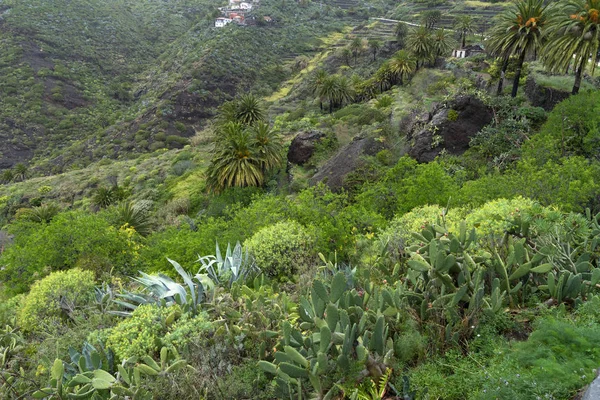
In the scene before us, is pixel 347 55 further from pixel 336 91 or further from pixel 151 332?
pixel 151 332

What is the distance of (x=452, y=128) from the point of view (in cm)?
2330

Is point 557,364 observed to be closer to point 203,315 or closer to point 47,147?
point 203,315

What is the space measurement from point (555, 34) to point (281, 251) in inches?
754

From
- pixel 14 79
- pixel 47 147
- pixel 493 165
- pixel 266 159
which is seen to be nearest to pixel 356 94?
pixel 266 159

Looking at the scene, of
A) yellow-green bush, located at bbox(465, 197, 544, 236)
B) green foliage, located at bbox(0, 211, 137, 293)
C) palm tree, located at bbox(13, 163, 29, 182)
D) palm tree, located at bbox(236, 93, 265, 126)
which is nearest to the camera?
yellow-green bush, located at bbox(465, 197, 544, 236)

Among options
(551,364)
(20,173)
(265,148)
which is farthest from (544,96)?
(20,173)

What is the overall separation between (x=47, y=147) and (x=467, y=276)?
7527cm

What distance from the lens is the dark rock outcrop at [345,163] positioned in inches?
925

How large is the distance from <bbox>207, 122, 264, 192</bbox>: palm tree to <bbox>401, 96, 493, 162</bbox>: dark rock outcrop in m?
10.2

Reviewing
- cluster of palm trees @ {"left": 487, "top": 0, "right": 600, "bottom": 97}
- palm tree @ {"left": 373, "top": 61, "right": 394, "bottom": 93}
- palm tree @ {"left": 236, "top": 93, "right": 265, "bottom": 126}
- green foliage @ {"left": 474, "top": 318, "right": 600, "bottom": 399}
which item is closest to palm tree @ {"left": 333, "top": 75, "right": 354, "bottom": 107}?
palm tree @ {"left": 373, "top": 61, "right": 394, "bottom": 93}

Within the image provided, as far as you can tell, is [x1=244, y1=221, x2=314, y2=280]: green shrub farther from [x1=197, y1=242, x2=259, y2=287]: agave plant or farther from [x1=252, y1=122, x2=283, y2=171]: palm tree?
[x1=252, y1=122, x2=283, y2=171]: palm tree

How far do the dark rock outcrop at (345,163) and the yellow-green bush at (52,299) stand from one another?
48.0 ft

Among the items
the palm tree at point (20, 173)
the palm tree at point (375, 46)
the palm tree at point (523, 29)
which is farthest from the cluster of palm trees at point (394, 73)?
the palm tree at point (20, 173)

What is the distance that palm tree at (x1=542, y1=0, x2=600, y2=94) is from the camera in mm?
18531
